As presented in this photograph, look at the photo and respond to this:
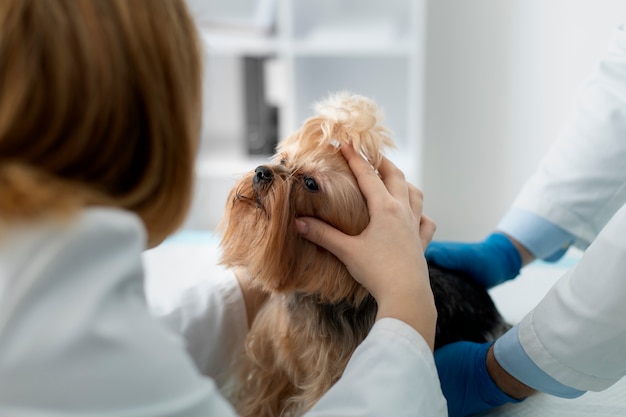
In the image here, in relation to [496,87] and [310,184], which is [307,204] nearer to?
[310,184]

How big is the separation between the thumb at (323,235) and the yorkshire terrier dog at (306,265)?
0.8 inches

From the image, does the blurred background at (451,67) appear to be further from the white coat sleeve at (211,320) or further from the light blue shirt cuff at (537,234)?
the white coat sleeve at (211,320)

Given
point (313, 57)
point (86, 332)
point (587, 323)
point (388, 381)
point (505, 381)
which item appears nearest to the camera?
point (86, 332)

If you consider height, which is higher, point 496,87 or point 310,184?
point 310,184

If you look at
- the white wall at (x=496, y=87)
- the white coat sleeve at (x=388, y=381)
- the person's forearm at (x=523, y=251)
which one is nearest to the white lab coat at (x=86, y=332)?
the white coat sleeve at (x=388, y=381)

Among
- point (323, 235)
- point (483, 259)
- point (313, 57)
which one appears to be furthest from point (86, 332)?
point (313, 57)

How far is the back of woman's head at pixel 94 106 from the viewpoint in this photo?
1.64 ft

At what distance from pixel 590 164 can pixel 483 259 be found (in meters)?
0.29

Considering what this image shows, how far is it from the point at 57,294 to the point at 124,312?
56 millimetres

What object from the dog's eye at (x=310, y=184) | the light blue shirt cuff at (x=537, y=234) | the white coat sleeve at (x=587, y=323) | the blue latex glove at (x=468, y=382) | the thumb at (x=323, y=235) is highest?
the dog's eye at (x=310, y=184)

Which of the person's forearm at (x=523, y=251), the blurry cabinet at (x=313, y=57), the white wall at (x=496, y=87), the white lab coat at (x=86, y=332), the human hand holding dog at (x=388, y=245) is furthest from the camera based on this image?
the blurry cabinet at (x=313, y=57)

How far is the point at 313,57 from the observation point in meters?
2.42

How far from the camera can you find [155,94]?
0.56 m

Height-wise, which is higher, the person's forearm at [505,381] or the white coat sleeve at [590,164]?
the white coat sleeve at [590,164]
